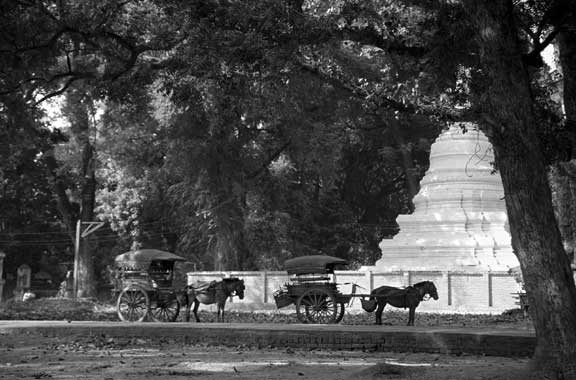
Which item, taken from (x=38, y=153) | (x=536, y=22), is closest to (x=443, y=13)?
(x=536, y=22)

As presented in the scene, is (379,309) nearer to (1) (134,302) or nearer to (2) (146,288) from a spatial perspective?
(2) (146,288)

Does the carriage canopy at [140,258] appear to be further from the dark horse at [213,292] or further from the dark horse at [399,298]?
the dark horse at [399,298]

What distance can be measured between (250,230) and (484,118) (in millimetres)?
→ 27224

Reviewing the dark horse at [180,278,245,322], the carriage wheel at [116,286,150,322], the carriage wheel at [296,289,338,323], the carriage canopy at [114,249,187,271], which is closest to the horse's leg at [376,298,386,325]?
the carriage wheel at [296,289,338,323]

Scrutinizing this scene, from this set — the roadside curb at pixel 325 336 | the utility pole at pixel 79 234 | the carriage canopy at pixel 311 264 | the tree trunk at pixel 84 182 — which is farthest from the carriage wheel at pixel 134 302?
the tree trunk at pixel 84 182

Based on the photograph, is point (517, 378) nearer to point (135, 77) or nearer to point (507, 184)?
point (507, 184)

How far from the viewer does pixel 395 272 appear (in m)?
27.1

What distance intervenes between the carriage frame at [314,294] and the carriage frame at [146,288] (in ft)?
8.83

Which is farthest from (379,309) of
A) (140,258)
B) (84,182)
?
(84,182)

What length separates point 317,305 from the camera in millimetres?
19312

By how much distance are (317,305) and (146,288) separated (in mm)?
4256

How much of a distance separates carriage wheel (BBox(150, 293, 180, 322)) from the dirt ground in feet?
16.4

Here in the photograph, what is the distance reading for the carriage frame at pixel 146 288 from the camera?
2020cm

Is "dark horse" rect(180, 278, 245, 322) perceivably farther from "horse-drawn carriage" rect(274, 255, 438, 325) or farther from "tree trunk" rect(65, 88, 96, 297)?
"tree trunk" rect(65, 88, 96, 297)
